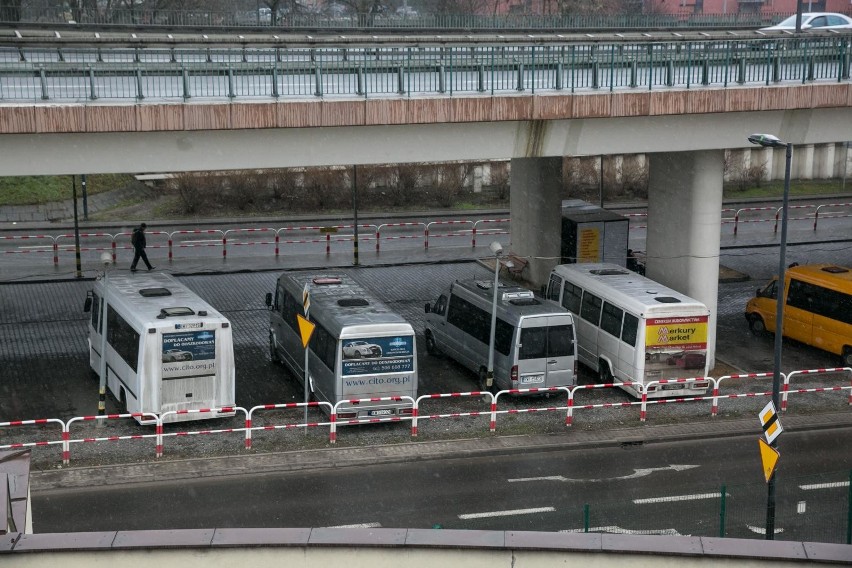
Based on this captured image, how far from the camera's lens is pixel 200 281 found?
32250 millimetres

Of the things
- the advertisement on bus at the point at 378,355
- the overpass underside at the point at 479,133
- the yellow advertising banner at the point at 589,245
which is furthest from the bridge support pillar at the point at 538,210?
the advertisement on bus at the point at 378,355

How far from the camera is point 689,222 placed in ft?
79.0

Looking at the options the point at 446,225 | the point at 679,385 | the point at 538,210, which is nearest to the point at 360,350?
the point at 679,385

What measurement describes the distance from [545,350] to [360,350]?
3.57 meters

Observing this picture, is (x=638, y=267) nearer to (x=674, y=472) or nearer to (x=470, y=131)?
(x=470, y=131)

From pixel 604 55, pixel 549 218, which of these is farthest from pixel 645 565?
pixel 549 218

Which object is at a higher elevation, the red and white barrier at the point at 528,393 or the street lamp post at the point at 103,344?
the street lamp post at the point at 103,344

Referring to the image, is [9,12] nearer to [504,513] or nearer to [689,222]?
[689,222]

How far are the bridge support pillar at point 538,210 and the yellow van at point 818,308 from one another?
568cm

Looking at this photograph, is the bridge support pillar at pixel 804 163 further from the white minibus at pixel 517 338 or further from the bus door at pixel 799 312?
the white minibus at pixel 517 338

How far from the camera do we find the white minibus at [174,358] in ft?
64.5

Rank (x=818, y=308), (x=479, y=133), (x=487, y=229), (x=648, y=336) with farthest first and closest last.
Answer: (x=487, y=229) → (x=818, y=308) → (x=479, y=133) → (x=648, y=336)

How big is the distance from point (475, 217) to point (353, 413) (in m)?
23.1

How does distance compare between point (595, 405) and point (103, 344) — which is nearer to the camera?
point (595, 405)
